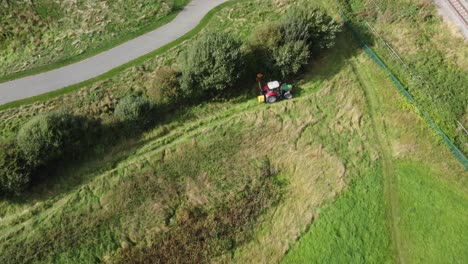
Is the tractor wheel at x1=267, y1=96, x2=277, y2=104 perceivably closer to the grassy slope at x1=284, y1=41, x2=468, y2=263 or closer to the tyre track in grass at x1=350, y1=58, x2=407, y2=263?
the tyre track in grass at x1=350, y1=58, x2=407, y2=263

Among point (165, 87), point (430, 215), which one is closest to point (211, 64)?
point (165, 87)

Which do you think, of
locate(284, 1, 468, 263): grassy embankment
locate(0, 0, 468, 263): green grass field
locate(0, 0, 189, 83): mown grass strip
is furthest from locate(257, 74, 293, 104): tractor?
locate(0, 0, 189, 83): mown grass strip

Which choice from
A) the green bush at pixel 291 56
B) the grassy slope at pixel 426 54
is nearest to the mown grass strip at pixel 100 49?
the green bush at pixel 291 56

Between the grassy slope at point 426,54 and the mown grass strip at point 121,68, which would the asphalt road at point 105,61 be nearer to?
the mown grass strip at point 121,68

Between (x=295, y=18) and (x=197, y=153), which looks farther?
(x=295, y=18)

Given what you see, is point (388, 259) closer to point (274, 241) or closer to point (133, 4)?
point (274, 241)

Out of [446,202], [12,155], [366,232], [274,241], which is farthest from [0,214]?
[446,202]

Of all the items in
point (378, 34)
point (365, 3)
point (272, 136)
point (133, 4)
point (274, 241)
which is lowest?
point (274, 241)
